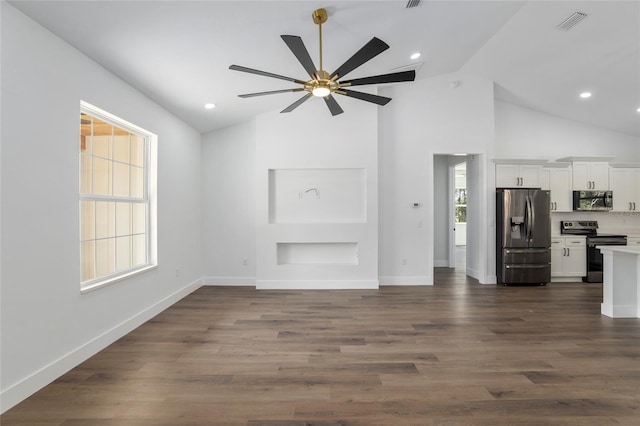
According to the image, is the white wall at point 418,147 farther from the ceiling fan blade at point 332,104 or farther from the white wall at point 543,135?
the ceiling fan blade at point 332,104

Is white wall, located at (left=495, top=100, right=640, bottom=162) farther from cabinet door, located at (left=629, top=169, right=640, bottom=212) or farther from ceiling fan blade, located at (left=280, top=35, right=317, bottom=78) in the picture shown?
ceiling fan blade, located at (left=280, top=35, right=317, bottom=78)

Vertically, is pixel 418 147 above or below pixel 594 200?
above

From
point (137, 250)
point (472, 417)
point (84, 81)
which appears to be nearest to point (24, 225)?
point (84, 81)

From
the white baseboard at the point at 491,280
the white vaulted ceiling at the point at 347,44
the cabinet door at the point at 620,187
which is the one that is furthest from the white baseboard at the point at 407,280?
the cabinet door at the point at 620,187

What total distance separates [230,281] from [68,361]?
121 inches

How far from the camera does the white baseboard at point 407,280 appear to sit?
5.59 meters

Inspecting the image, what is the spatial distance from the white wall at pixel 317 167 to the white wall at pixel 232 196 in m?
0.30

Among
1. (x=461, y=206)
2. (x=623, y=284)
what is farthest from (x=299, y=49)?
(x=461, y=206)

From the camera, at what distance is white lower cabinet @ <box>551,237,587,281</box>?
5.76m

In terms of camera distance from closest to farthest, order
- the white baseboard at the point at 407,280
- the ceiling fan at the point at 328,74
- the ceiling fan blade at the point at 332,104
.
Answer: the ceiling fan at the point at 328,74 < the ceiling fan blade at the point at 332,104 < the white baseboard at the point at 407,280

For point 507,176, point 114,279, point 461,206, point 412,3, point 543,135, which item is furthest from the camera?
point 461,206

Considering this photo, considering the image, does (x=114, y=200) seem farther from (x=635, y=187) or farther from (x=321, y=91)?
(x=635, y=187)

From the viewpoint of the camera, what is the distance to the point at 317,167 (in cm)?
541

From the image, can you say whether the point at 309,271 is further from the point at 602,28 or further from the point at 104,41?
the point at 602,28
